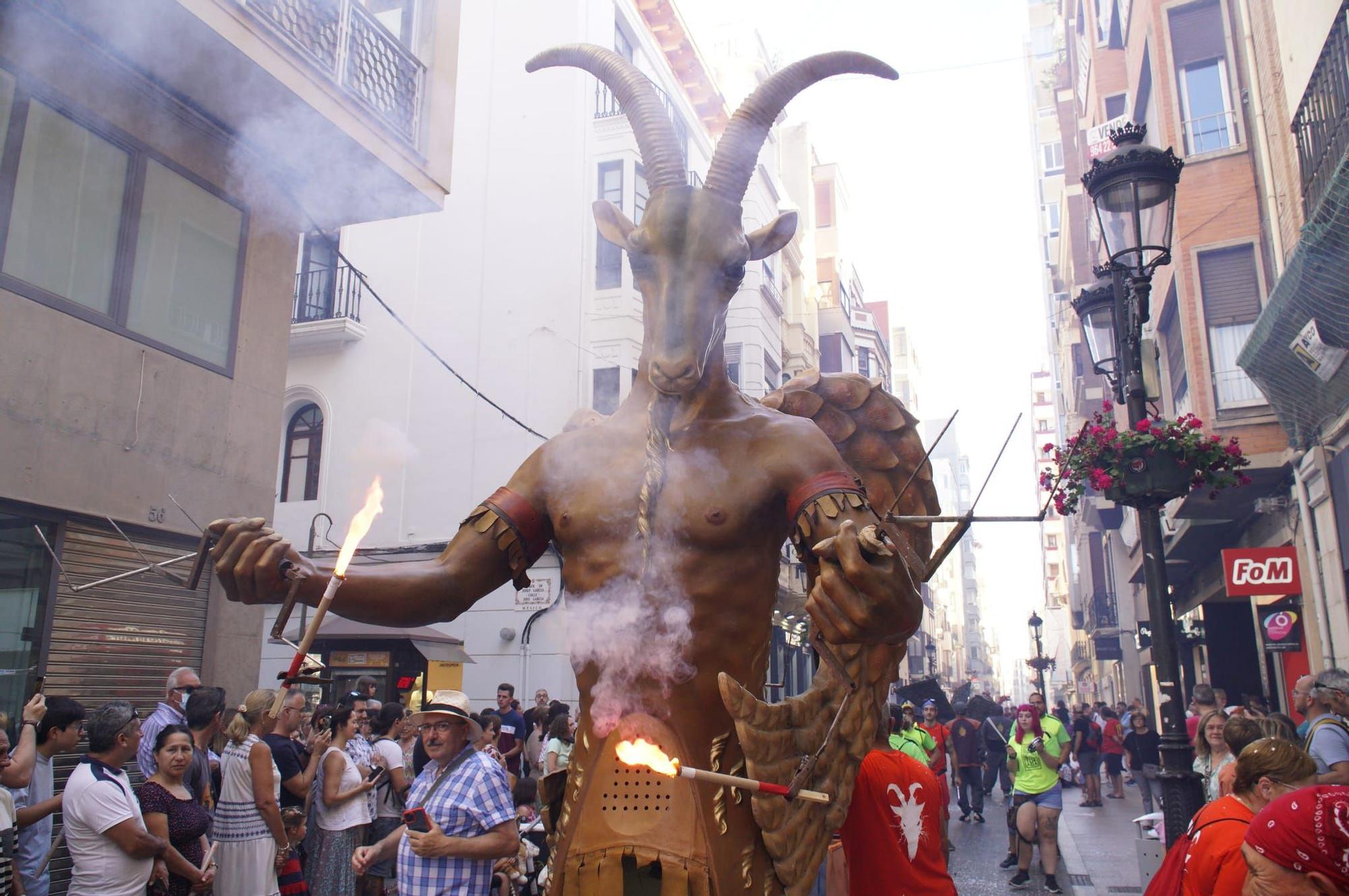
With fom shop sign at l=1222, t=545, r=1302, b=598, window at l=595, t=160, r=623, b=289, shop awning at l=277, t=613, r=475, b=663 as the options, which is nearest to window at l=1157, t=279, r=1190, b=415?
fom shop sign at l=1222, t=545, r=1302, b=598

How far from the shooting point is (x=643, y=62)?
12555 mm

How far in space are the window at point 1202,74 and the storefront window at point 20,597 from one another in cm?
1485

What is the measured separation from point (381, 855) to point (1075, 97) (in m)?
29.2

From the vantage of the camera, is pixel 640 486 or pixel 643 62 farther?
pixel 643 62

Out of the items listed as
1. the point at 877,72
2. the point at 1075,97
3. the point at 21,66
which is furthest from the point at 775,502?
the point at 1075,97

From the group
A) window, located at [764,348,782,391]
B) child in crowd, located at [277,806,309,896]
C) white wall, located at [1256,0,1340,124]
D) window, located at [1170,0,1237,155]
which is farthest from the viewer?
window, located at [764,348,782,391]

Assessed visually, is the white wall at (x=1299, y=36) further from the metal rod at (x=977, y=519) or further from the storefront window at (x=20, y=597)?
the storefront window at (x=20, y=597)

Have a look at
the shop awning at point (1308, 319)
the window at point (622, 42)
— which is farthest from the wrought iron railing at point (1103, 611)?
the window at point (622, 42)

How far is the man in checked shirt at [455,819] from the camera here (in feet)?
16.4

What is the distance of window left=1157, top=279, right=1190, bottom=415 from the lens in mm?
16859

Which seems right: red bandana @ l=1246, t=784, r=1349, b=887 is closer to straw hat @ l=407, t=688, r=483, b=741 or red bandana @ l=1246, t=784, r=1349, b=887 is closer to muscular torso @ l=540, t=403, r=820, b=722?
muscular torso @ l=540, t=403, r=820, b=722

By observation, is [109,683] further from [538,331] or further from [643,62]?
[643,62]

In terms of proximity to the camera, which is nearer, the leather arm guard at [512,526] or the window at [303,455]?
the leather arm guard at [512,526]

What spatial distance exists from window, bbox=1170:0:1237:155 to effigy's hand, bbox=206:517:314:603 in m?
15.6
